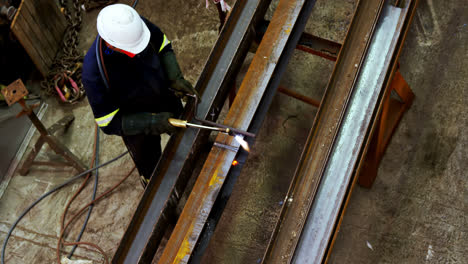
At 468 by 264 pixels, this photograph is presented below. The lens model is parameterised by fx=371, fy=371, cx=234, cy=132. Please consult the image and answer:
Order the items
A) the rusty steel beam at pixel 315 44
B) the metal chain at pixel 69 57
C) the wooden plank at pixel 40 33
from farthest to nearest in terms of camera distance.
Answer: the metal chain at pixel 69 57
the wooden plank at pixel 40 33
the rusty steel beam at pixel 315 44

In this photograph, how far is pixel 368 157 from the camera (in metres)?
3.49

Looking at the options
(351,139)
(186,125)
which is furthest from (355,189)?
(186,125)

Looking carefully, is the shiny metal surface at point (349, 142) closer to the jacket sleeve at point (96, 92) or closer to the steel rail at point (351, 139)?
the steel rail at point (351, 139)

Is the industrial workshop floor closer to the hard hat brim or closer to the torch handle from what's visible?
the torch handle

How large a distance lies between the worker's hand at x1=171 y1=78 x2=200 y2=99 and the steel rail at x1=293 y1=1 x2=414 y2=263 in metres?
1.10

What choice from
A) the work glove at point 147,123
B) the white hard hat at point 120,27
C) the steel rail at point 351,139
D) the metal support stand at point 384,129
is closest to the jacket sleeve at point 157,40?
the white hard hat at point 120,27

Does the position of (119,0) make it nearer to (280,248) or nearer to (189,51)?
(189,51)

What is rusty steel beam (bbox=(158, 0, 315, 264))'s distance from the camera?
2.43 meters

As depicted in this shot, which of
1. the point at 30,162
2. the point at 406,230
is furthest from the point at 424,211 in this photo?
the point at 30,162

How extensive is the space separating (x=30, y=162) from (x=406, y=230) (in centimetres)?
416

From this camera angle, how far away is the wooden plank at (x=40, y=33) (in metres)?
4.59

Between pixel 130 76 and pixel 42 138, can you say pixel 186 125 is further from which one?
pixel 42 138

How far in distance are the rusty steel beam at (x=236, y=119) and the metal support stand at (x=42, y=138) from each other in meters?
2.23

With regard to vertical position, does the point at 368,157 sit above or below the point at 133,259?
above
